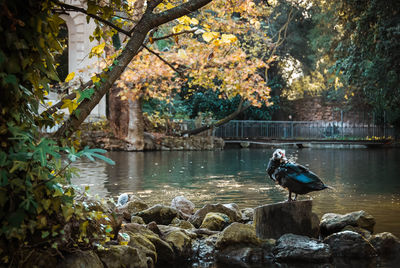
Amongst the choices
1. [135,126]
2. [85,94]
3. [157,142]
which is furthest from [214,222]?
[157,142]

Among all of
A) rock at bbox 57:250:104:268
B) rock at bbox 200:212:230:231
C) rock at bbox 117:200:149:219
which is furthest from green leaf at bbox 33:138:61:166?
rock at bbox 117:200:149:219

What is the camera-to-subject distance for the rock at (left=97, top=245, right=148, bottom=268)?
4305 millimetres

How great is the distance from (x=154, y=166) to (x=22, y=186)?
15.7 meters

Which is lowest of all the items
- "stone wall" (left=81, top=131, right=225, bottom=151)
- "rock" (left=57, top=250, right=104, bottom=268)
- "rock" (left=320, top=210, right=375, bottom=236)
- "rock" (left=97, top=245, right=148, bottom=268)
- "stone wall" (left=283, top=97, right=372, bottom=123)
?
"rock" (left=320, top=210, right=375, bottom=236)

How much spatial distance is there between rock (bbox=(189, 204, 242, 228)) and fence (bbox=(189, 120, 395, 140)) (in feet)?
94.8

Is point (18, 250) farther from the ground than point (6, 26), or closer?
closer

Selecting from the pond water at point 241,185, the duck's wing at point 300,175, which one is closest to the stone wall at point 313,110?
the pond water at point 241,185

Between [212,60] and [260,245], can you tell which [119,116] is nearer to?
[212,60]

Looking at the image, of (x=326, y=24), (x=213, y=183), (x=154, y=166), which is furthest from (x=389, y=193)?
(x=326, y=24)

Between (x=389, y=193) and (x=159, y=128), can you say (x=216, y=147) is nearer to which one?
(x=159, y=128)

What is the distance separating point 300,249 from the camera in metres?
6.12

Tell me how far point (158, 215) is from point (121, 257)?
3.28 meters

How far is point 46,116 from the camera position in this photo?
412 cm

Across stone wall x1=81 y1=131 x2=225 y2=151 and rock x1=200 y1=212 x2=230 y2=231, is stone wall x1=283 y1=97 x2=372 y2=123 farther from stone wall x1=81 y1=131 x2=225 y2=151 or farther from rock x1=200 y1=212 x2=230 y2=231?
rock x1=200 y1=212 x2=230 y2=231
